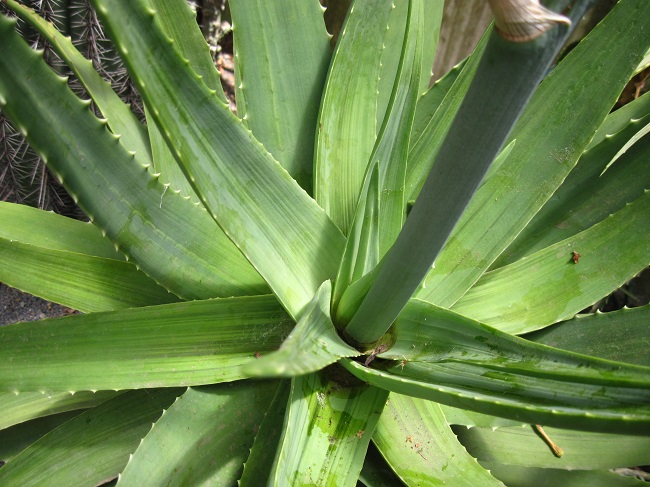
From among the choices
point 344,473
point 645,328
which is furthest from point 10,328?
point 645,328

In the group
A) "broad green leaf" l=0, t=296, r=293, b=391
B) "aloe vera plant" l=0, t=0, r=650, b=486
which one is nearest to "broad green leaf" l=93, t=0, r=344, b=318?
"aloe vera plant" l=0, t=0, r=650, b=486

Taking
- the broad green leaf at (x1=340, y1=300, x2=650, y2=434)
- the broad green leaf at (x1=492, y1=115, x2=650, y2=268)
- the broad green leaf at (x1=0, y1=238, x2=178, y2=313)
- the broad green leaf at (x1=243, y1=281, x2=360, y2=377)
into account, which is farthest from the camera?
the broad green leaf at (x1=492, y1=115, x2=650, y2=268)

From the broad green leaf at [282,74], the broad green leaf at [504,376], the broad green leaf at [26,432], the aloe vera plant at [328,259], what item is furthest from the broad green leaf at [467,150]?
the broad green leaf at [26,432]

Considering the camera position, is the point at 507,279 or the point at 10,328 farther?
the point at 507,279

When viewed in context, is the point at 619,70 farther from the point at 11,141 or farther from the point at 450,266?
the point at 11,141

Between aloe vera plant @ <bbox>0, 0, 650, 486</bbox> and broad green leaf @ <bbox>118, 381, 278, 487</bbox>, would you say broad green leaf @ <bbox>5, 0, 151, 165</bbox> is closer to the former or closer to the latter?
aloe vera plant @ <bbox>0, 0, 650, 486</bbox>

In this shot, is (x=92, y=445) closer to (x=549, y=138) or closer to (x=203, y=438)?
(x=203, y=438)
